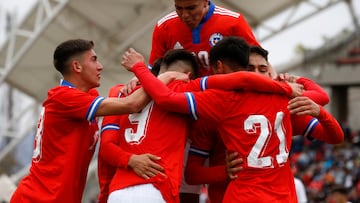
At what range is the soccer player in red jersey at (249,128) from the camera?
5.02 metres

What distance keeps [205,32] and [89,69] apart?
91 centimetres

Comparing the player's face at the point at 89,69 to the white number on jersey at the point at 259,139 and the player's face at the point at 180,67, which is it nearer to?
the player's face at the point at 180,67

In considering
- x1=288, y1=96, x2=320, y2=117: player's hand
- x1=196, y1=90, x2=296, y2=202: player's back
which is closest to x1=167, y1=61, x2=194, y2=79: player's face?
x1=196, y1=90, x2=296, y2=202: player's back

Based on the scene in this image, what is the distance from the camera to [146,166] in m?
4.99

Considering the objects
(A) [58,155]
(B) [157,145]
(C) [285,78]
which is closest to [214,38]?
(C) [285,78]

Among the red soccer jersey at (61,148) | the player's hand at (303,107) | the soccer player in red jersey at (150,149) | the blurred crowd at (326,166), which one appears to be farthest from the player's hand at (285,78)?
the blurred crowd at (326,166)

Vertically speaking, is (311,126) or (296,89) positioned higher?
(296,89)

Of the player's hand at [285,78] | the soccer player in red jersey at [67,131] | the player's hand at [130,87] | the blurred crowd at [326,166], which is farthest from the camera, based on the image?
the blurred crowd at [326,166]

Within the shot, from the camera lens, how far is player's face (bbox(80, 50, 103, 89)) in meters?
5.62

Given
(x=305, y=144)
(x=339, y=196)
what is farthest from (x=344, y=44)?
(x=339, y=196)

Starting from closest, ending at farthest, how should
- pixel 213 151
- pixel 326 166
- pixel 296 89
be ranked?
1. pixel 296 89
2. pixel 213 151
3. pixel 326 166

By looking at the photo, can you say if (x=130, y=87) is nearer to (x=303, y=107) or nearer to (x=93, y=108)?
(x=93, y=108)

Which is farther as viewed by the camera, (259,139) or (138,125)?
(138,125)

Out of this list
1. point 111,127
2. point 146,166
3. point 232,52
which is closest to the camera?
point 146,166
